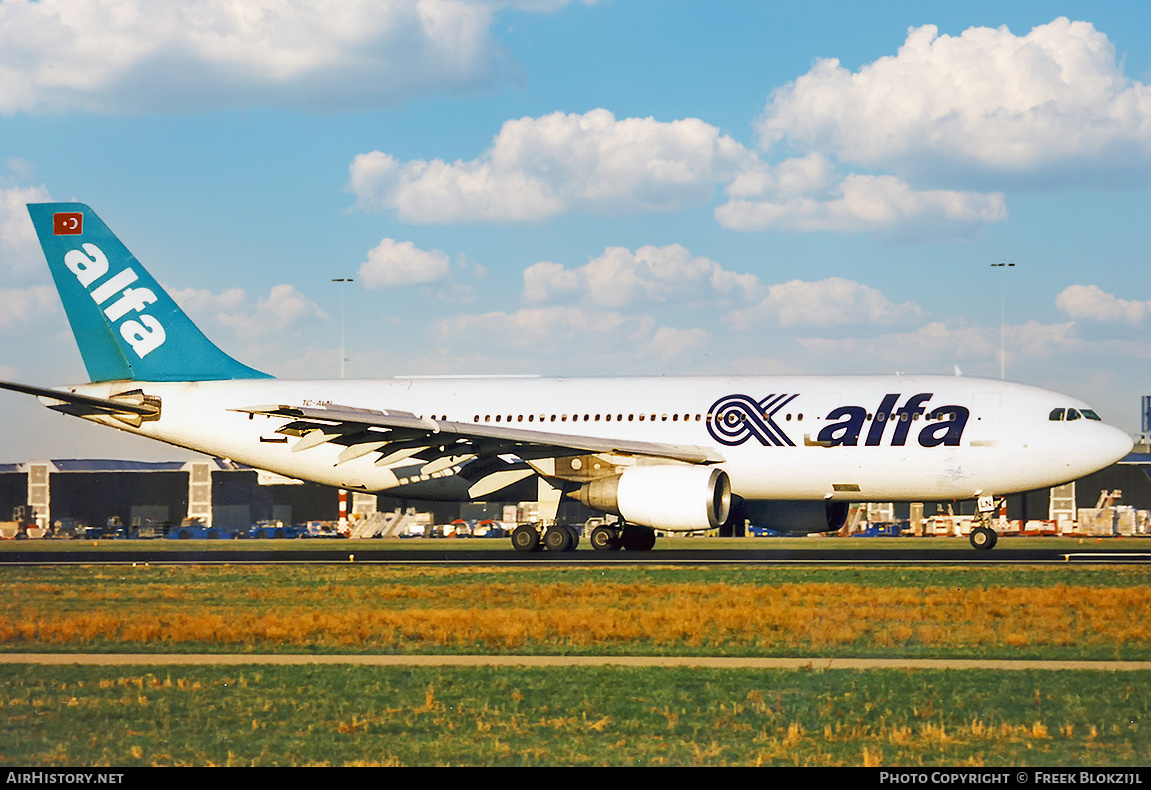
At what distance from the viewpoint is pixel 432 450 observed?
31.8 m

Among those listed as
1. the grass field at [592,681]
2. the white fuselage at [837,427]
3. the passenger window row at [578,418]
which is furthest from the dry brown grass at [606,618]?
the passenger window row at [578,418]

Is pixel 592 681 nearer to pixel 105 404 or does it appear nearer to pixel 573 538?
pixel 573 538

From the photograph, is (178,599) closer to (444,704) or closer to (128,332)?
(444,704)

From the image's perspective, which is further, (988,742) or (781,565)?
(781,565)

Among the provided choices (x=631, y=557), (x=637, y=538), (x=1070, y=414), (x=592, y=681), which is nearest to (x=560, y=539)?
(x=637, y=538)

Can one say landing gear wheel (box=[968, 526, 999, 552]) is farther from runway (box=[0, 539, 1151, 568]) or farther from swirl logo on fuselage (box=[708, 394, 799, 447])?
swirl logo on fuselage (box=[708, 394, 799, 447])

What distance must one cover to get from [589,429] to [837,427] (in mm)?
6149

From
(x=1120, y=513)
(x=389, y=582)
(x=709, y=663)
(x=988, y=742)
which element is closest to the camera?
(x=988, y=742)

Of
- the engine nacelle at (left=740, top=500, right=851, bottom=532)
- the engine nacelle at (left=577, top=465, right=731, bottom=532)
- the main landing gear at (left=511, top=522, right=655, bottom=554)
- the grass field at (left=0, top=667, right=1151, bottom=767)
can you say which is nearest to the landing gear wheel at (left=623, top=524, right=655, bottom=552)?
the main landing gear at (left=511, top=522, right=655, bottom=554)

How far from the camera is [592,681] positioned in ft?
41.3

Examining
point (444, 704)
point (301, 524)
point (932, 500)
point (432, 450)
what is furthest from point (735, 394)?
point (301, 524)

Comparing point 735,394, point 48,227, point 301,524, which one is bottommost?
point 301,524

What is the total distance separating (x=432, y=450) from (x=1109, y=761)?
2377 centimetres

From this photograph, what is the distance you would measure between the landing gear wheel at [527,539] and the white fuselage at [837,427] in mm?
2591
